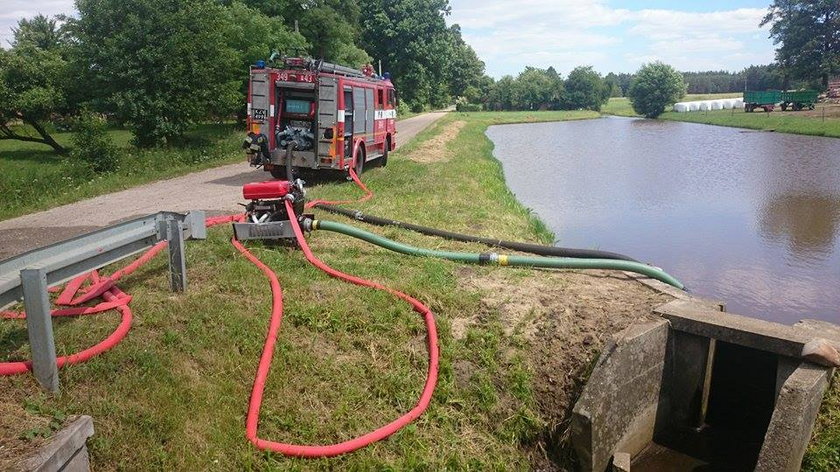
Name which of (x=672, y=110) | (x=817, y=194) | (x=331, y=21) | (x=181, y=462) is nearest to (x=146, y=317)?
(x=181, y=462)

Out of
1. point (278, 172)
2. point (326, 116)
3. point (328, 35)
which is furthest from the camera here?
point (328, 35)

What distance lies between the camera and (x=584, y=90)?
9000cm

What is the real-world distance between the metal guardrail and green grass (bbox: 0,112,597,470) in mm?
281

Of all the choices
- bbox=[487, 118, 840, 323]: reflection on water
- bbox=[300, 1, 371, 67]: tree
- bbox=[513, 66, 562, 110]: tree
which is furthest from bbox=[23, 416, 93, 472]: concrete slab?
bbox=[513, 66, 562, 110]: tree

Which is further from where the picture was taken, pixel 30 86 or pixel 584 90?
pixel 584 90

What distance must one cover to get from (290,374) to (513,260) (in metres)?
3.26

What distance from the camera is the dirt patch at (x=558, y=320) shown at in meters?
5.34

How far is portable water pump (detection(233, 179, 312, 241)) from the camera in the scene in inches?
269

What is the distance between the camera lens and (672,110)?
74312 millimetres

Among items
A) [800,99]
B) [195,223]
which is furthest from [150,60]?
[800,99]

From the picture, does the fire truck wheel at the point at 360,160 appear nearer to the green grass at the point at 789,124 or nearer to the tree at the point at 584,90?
the green grass at the point at 789,124

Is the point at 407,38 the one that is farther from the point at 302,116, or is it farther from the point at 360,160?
the point at 302,116

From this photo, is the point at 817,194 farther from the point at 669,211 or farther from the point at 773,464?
the point at 773,464

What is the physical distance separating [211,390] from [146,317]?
3.52 ft
